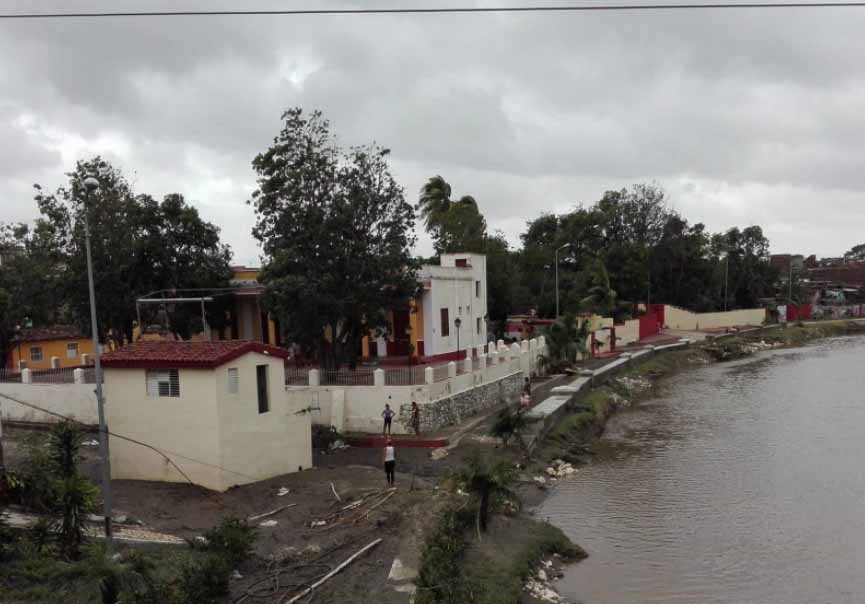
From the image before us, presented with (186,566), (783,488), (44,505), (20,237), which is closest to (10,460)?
(44,505)

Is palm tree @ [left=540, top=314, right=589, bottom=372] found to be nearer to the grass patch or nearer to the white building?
the white building

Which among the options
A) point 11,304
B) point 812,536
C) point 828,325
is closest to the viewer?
point 812,536

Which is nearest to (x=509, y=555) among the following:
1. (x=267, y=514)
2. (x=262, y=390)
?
(x=267, y=514)

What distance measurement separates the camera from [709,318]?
68562 mm

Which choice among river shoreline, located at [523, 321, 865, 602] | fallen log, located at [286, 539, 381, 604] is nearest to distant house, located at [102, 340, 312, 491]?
fallen log, located at [286, 539, 381, 604]

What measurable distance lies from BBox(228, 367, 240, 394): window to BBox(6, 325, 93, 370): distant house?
76.8 ft

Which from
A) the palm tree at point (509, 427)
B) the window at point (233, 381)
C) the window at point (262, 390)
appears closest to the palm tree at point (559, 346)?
the palm tree at point (509, 427)

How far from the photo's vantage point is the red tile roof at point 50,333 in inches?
1485

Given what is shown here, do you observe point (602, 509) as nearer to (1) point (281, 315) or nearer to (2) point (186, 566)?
(2) point (186, 566)

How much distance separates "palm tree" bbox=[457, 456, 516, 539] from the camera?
1498 centimetres

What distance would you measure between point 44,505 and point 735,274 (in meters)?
75.4

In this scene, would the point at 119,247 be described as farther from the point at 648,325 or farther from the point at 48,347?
the point at 648,325

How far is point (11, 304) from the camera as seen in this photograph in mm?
30547

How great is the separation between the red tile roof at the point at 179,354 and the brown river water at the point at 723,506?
353 inches
